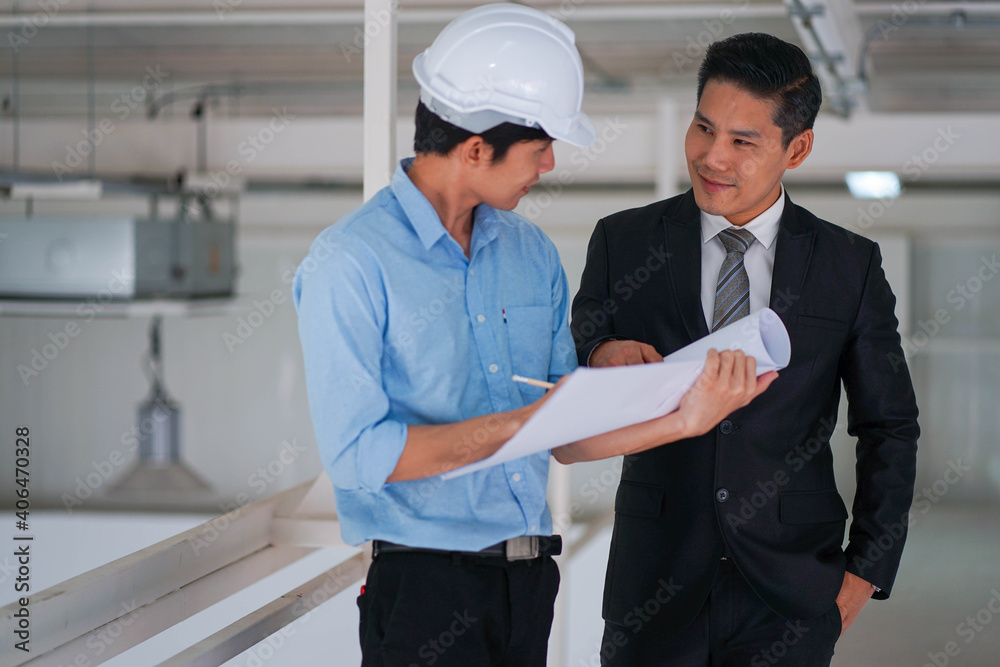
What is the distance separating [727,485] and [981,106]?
620 cm

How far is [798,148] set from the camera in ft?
5.46

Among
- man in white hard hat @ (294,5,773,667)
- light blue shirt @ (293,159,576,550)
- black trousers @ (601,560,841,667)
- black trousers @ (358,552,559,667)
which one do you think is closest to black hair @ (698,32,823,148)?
man in white hard hat @ (294,5,773,667)

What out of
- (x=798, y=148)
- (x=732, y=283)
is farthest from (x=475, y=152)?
(x=798, y=148)

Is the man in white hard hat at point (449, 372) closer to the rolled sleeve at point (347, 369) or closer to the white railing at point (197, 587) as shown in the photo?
the rolled sleeve at point (347, 369)

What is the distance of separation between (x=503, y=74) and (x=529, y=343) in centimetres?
38

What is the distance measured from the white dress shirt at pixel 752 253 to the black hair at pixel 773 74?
0.44 ft

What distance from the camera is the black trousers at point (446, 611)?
1.22 meters

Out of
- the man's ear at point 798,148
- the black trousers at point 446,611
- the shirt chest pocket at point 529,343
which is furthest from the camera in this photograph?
the man's ear at point 798,148

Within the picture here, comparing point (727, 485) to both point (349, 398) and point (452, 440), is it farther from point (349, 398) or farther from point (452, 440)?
point (349, 398)

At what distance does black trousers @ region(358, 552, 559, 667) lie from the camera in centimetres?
122

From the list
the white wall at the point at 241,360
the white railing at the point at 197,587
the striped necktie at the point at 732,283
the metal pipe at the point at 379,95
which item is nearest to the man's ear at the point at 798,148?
the striped necktie at the point at 732,283

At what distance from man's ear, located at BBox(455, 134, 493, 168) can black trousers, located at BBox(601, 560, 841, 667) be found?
0.80m

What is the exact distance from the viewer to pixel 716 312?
1.59 m

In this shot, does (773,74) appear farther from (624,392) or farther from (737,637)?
(737,637)
